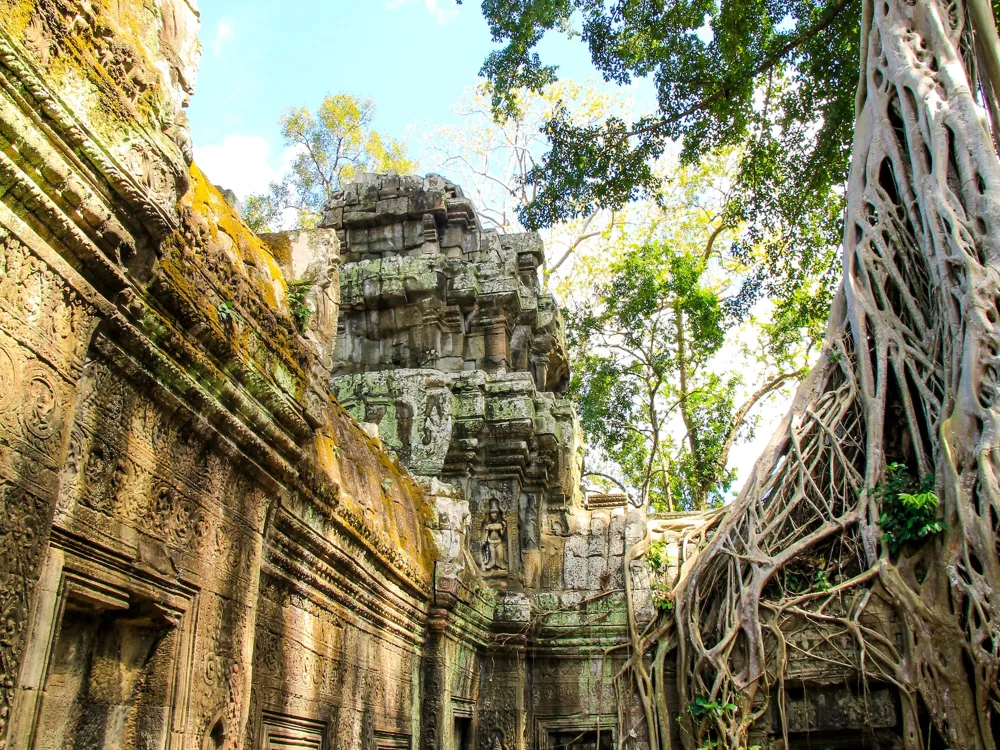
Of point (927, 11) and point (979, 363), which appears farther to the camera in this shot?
point (927, 11)

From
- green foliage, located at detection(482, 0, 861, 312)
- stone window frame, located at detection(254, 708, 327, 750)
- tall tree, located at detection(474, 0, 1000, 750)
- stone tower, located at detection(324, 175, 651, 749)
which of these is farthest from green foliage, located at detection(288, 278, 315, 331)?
green foliage, located at detection(482, 0, 861, 312)

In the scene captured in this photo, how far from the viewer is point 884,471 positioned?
615cm

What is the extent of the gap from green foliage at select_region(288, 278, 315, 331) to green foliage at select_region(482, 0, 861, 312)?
6.27 meters

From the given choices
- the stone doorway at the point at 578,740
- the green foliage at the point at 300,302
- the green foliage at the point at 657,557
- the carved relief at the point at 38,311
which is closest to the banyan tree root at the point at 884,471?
the green foliage at the point at 657,557

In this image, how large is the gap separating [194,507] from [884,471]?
4982 millimetres

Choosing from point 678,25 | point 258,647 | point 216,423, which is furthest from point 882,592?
point 678,25

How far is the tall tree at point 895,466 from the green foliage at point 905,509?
1 centimetres

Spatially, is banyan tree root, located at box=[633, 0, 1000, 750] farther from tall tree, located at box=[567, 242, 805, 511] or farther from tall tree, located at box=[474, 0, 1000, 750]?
tall tree, located at box=[567, 242, 805, 511]

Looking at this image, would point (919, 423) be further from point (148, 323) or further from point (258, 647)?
point (148, 323)

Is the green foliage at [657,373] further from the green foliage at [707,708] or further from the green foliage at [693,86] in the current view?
the green foliage at [707,708]

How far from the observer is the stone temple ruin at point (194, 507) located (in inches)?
75.4

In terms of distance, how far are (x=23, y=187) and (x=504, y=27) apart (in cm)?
819

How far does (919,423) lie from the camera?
6391 millimetres

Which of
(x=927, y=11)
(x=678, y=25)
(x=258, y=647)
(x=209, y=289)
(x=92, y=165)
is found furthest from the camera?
(x=678, y=25)
